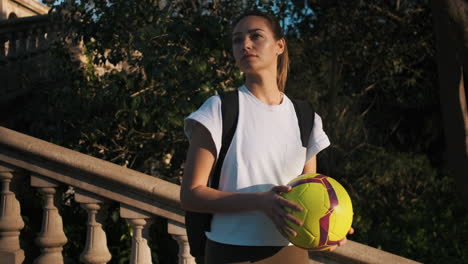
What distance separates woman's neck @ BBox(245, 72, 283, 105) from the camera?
6.66 ft

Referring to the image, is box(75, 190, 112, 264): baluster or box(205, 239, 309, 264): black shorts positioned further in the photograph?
box(75, 190, 112, 264): baluster

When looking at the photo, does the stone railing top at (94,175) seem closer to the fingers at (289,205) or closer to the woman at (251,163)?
the woman at (251,163)

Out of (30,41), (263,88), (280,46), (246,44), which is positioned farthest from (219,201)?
(30,41)

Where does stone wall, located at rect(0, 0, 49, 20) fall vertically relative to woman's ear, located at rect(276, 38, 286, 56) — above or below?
above

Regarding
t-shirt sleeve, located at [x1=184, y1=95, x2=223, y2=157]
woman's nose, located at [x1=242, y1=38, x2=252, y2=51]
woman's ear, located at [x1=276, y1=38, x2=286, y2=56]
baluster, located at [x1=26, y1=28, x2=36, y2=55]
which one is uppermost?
baluster, located at [x1=26, y1=28, x2=36, y2=55]

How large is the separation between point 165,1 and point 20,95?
3207 mm

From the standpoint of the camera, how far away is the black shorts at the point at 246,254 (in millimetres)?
1855

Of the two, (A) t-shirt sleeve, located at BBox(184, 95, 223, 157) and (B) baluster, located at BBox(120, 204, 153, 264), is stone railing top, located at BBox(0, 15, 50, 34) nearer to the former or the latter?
(B) baluster, located at BBox(120, 204, 153, 264)

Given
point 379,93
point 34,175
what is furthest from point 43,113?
point 379,93

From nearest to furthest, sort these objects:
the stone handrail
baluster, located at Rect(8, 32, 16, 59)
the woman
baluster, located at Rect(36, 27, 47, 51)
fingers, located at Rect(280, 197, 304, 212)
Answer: fingers, located at Rect(280, 197, 304, 212)
the woman
the stone handrail
baluster, located at Rect(8, 32, 16, 59)
baluster, located at Rect(36, 27, 47, 51)

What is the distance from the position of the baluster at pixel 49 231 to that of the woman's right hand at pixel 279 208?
6.12ft

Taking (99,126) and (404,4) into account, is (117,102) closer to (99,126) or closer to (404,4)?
(99,126)

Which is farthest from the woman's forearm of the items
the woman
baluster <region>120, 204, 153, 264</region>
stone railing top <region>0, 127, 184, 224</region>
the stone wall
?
the stone wall

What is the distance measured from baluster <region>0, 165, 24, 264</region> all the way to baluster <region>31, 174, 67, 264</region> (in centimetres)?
16
